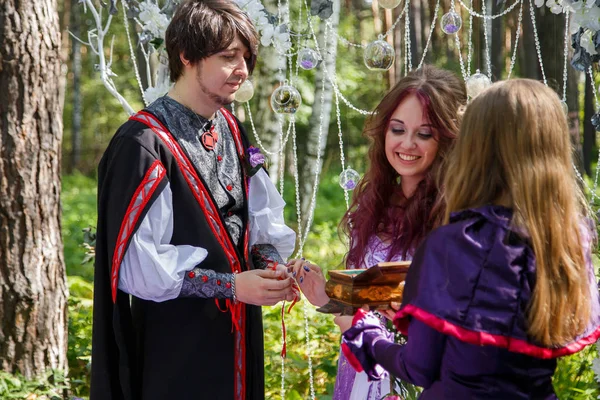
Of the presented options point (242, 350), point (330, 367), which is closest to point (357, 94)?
point (330, 367)

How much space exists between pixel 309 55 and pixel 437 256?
6.46 feet

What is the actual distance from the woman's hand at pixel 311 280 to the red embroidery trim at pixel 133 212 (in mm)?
541

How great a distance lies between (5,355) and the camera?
155 inches

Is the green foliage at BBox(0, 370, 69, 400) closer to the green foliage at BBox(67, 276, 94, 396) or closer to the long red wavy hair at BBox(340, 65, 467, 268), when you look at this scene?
the green foliage at BBox(67, 276, 94, 396)

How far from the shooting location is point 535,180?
67.1 inches

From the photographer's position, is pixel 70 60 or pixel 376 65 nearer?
pixel 376 65

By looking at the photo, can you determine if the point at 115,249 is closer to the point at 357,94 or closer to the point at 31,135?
→ the point at 31,135

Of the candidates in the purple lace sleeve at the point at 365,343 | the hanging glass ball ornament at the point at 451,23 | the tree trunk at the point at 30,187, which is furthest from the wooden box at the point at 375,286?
the tree trunk at the point at 30,187

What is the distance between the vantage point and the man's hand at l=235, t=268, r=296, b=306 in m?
2.55

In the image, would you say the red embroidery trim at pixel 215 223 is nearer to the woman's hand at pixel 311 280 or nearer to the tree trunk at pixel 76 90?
the woman's hand at pixel 311 280

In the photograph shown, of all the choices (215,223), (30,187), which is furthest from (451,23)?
(30,187)

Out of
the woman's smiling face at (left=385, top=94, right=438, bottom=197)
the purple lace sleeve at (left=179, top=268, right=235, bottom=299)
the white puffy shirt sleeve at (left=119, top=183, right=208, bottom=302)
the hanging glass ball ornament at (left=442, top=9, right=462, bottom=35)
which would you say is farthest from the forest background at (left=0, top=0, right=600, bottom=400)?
the white puffy shirt sleeve at (left=119, top=183, right=208, bottom=302)

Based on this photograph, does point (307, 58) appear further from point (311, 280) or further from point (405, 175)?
point (311, 280)

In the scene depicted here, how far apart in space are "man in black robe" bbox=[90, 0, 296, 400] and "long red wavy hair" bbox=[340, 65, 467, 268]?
347 millimetres
